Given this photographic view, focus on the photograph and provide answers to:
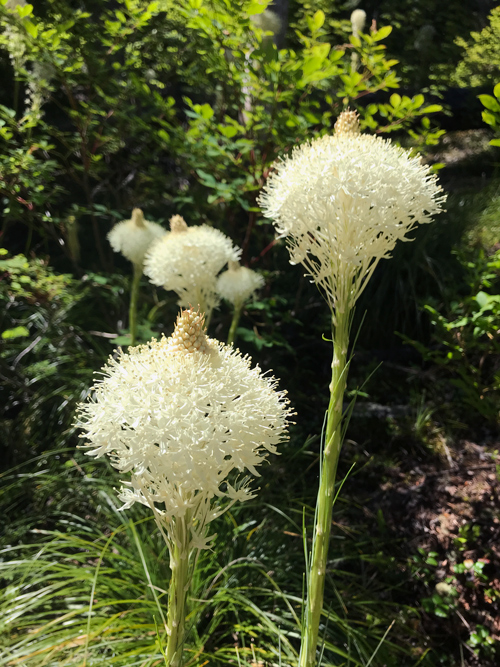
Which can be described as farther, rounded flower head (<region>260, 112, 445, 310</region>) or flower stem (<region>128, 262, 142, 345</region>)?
flower stem (<region>128, 262, 142, 345</region>)

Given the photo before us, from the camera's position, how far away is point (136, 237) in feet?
7.37

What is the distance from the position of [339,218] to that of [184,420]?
2.23 ft

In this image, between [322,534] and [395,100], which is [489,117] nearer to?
[395,100]

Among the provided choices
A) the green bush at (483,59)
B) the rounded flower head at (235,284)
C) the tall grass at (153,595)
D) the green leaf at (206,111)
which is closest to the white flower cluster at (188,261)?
the rounded flower head at (235,284)

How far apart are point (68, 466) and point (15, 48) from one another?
235 centimetres

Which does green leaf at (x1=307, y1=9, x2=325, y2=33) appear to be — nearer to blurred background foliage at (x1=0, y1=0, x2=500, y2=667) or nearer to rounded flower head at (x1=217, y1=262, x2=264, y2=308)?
blurred background foliage at (x1=0, y1=0, x2=500, y2=667)

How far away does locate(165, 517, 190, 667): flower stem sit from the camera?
3.14 ft

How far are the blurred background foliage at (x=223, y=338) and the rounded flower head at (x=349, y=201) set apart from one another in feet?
0.68

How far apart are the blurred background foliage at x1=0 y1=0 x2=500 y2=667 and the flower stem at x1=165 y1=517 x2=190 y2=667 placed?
37cm

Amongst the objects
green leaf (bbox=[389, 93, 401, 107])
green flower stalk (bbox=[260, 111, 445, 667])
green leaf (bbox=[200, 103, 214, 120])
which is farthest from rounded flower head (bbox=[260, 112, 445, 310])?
green leaf (bbox=[200, 103, 214, 120])

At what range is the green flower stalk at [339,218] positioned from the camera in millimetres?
1115

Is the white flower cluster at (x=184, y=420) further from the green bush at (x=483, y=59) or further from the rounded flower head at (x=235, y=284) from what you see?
the green bush at (x=483, y=59)

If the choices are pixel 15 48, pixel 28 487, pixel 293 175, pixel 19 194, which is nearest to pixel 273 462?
pixel 28 487

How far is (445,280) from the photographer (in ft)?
11.9
